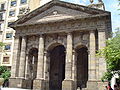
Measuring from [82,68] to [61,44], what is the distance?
558 centimetres

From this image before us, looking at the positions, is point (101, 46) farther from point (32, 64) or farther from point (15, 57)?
point (15, 57)

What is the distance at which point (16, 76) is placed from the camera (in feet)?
93.4

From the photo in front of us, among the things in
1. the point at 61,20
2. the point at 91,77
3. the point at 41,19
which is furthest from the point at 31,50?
the point at 91,77

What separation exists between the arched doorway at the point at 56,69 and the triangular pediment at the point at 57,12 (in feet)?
20.0

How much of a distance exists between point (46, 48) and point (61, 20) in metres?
4.92

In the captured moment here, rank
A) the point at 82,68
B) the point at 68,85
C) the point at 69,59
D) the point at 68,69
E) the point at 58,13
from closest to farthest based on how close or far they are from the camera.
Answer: the point at 68,85 → the point at 68,69 → the point at 69,59 → the point at 58,13 → the point at 82,68

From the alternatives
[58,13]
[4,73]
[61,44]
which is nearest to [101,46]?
[61,44]

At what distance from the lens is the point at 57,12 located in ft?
93.7

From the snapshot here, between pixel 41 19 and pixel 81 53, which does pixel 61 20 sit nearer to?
pixel 41 19

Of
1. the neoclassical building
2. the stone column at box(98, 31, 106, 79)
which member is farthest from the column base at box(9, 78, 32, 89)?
the stone column at box(98, 31, 106, 79)

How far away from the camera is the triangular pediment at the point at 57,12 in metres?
26.6

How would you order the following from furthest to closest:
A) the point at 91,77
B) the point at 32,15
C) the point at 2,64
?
the point at 2,64, the point at 32,15, the point at 91,77

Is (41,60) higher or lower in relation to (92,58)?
lower

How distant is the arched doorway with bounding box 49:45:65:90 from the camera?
103 ft
